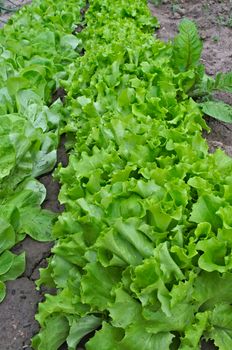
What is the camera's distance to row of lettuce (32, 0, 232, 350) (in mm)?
2451

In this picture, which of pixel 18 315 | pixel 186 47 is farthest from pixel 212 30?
pixel 18 315

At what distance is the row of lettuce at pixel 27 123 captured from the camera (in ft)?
11.7

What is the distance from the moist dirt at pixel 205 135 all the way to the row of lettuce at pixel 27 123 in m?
0.08

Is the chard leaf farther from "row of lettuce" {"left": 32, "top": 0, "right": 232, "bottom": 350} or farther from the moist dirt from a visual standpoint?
"row of lettuce" {"left": 32, "top": 0, "right": 232, "bottom": 350}

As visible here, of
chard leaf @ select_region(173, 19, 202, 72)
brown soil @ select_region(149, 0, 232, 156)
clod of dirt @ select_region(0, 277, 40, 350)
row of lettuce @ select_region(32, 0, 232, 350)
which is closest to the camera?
row of lettuce @ select_region(32, 0, 232, 350)

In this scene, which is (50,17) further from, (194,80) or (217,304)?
(217,304)

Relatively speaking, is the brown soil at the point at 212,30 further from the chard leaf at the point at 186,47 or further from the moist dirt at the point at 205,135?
the chard leaf at the point at 186,47

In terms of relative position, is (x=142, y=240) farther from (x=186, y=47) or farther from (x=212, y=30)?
(x=212, y=30)

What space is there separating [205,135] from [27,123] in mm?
1350

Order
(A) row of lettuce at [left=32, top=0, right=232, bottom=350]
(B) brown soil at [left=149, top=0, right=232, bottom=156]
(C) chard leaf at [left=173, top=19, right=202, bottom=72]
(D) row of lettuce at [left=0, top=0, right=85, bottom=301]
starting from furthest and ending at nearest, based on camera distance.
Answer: (C) chard leaf at [left=173, top=19, right=202, bottom=72], (B) brown soil at [left=149, top=0, right=232, bottom=156], (D) row of lettuce at [left=0, top=0, right=85, bottom=301], (A) row of lettuce at [left=32, top=0, right=232, bottom=350]

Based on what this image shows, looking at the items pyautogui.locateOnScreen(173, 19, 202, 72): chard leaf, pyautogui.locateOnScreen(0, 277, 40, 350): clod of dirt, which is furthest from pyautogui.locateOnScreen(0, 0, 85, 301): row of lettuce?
pyautogui.locateOnScreen(173, 19, 202, 72): chard leaf

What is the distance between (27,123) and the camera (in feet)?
13.0

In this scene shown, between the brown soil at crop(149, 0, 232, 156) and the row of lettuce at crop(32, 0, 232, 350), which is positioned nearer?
the row of lettuce at crop(32, 0, 232, 350)

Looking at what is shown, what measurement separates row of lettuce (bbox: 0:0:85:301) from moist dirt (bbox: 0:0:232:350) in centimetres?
8
